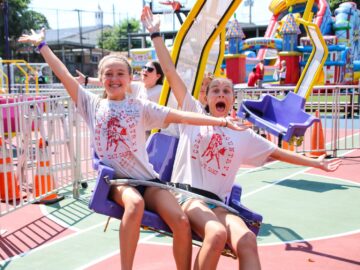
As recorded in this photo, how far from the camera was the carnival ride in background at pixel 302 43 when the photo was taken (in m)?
20.0

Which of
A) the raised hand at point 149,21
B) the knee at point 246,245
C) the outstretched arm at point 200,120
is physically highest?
the raised hand at point 149,21

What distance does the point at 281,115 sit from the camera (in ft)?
22.0

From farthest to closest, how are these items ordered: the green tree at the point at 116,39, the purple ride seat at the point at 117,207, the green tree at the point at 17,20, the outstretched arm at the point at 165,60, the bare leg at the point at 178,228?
the green tree at the point at 116,39
the green tree at the point at 17,20
the outstretched arm at the point at 165,60
the purple ride seat at the point at 117,207
the bare leg at the point at 178,228

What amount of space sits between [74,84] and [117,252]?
1.54m

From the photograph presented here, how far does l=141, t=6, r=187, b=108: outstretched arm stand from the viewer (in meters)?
3.28

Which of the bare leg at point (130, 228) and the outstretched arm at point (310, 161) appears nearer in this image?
the bare leg at point (130, 228)

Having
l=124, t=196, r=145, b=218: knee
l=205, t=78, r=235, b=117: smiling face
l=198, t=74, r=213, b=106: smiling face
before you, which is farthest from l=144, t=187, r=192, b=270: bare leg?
l=198, t=74, r=213, b=106: smiling face

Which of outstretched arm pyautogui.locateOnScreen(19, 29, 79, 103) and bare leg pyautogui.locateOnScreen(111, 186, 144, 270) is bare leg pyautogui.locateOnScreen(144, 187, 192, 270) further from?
outstretched arm pyautogui.locateOnScreen(19, 29, 79, 103)

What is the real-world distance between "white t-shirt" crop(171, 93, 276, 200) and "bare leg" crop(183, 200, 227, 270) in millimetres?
338

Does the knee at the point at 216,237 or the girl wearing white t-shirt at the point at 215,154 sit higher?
the girl wearing white t-shirt at the point at 215,154

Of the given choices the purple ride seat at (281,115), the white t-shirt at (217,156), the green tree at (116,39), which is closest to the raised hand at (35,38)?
the white t-shirt at (217,156)

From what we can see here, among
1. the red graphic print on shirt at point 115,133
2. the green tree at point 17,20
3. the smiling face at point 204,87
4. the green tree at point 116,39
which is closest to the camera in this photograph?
the red graphic print on shirt at point 115,133

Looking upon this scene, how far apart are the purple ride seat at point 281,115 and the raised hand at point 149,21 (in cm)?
300

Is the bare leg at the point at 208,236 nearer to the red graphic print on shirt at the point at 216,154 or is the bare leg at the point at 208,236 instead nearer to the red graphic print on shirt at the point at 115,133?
the red graphic print on shirt at the point at 216,154
